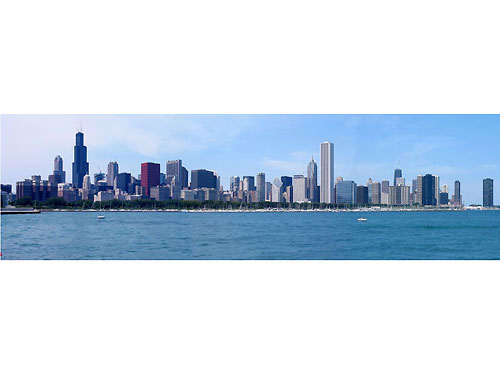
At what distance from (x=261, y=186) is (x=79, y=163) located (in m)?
3.78

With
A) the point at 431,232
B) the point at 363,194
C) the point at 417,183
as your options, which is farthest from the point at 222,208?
the point at 431,232

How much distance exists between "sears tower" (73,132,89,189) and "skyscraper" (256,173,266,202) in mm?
3360

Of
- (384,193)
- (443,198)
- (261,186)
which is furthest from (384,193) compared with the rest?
(261,186)

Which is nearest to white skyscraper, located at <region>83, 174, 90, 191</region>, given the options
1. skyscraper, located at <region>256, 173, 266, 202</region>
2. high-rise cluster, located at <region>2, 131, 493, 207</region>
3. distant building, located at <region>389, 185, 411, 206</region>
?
high-rise cluster, located at <region>2, 131, 493, 207</region>

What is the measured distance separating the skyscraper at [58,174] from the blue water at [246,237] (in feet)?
4.85

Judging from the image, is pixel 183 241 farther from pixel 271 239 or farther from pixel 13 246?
pixel 13 246

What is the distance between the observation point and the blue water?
27.5 feet

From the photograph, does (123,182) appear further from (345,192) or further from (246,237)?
(345,192)

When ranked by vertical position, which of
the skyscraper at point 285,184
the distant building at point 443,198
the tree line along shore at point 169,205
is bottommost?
the tree line along shore at point 169,205

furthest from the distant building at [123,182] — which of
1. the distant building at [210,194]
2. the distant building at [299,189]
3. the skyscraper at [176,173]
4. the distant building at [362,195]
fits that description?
the distant building at [362,195]

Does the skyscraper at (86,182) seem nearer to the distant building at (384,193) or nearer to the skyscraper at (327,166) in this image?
the skyscraper at (327,166)

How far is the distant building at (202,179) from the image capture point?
7929 millimetres

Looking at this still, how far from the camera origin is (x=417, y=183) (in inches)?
363

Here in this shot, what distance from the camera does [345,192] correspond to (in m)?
8.30
